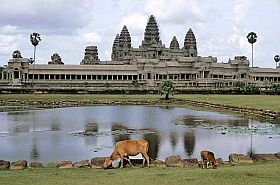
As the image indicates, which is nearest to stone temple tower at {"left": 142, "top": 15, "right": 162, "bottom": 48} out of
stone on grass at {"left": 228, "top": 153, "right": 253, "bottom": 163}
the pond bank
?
the pond bank

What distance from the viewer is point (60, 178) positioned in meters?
13.3

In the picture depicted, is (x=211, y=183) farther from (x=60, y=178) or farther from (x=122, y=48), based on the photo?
(x=122, y=48)

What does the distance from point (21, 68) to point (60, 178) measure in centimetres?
10399

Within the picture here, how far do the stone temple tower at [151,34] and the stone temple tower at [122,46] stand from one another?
20.1ft

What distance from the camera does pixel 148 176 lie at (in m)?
13.1

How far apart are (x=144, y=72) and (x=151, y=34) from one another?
28.6m

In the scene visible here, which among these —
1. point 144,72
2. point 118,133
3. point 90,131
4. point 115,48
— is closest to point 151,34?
point 115,48

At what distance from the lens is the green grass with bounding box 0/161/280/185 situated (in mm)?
12352

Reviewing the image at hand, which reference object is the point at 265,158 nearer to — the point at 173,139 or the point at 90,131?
the point at 173,139

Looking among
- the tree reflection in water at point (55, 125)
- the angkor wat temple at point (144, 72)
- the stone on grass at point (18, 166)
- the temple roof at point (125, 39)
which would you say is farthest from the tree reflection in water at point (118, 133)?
the temple roof at point (125, 39)

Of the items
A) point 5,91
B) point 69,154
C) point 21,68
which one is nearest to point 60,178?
point 69,154

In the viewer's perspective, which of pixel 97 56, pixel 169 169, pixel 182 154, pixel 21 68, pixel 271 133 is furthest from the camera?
pixel 97 56

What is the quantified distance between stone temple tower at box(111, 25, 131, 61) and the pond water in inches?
4323

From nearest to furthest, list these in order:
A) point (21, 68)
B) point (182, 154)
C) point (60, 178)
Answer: point (60, 178), point (182, 154), point (21, 68)
